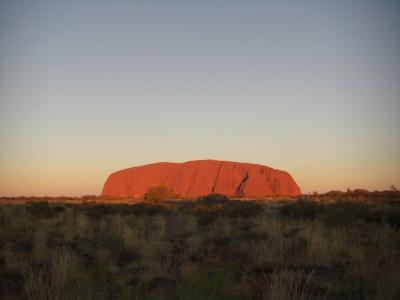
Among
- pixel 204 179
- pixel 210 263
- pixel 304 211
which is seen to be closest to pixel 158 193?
pixel 204 179

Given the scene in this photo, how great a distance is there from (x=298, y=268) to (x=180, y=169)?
9812 centimetres

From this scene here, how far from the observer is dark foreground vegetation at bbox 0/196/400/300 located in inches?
195

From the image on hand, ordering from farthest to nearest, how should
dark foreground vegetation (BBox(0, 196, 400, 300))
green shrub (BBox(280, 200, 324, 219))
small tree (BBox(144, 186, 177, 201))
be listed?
1. small tree (BBox(144, 186, 177, 201))
2. green shrub (BBox(280, 200, 324, 219))
3. dark foreground vegetation (BBox(0, 196, 400, 300))

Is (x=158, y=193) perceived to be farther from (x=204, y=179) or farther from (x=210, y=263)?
(x=210, y=263)

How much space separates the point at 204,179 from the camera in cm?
10006

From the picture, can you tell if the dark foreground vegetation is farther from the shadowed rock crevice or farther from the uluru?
the uluru

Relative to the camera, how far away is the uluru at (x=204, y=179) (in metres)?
94.8

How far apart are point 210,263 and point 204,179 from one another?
9300 cm

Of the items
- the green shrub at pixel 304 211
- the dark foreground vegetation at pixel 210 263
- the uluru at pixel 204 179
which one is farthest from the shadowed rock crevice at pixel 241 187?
the dark foreground vegetation at pixel 210 263

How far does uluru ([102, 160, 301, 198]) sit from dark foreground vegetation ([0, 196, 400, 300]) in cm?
7985

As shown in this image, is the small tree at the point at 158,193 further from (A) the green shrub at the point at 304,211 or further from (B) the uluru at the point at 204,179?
(A) the green shrub at the point at 304,211

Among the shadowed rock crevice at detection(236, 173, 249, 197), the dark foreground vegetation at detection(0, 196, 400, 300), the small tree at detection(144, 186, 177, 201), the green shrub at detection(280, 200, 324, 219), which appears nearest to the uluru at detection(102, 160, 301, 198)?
the shadowed rock crevice at detection(236, 173, 249, 197)

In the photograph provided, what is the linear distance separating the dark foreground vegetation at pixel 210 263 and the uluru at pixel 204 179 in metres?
79.9

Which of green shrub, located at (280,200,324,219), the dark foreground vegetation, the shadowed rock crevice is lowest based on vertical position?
the dark foreground vegetation
